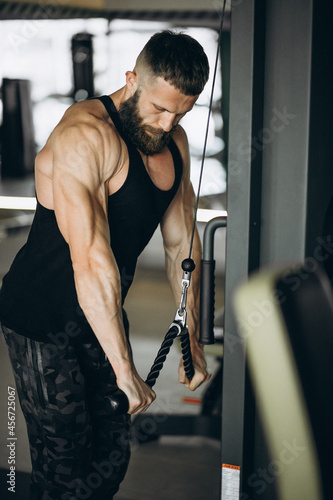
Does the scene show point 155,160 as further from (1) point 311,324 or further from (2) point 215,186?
(2) point 215,186

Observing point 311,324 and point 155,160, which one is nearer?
point 311,324

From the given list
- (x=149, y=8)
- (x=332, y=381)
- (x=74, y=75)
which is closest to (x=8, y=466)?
(x=332, y=381)

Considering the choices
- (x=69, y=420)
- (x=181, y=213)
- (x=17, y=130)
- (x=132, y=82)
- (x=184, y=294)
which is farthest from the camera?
(x=17, y=130)

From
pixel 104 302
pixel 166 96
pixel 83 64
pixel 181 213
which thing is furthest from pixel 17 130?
pixel 104 302

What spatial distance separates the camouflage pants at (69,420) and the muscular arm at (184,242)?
29 centimetres

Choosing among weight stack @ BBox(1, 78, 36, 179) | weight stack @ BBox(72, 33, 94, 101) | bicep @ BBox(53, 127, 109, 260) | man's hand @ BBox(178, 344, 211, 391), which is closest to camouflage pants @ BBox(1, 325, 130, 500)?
man's hand @ BBox(178, 344, 211, 391)

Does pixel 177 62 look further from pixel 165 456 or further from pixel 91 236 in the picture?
pixel 165 456

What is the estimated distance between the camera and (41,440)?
167cm

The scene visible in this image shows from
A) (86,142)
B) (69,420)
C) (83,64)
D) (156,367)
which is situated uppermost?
(83,64)

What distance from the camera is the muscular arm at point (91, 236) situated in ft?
4.47

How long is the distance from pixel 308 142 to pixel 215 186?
220 inches

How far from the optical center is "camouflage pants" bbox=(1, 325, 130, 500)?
1601mm

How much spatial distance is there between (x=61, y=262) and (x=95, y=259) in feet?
0.83

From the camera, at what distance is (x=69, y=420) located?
1.60 m
